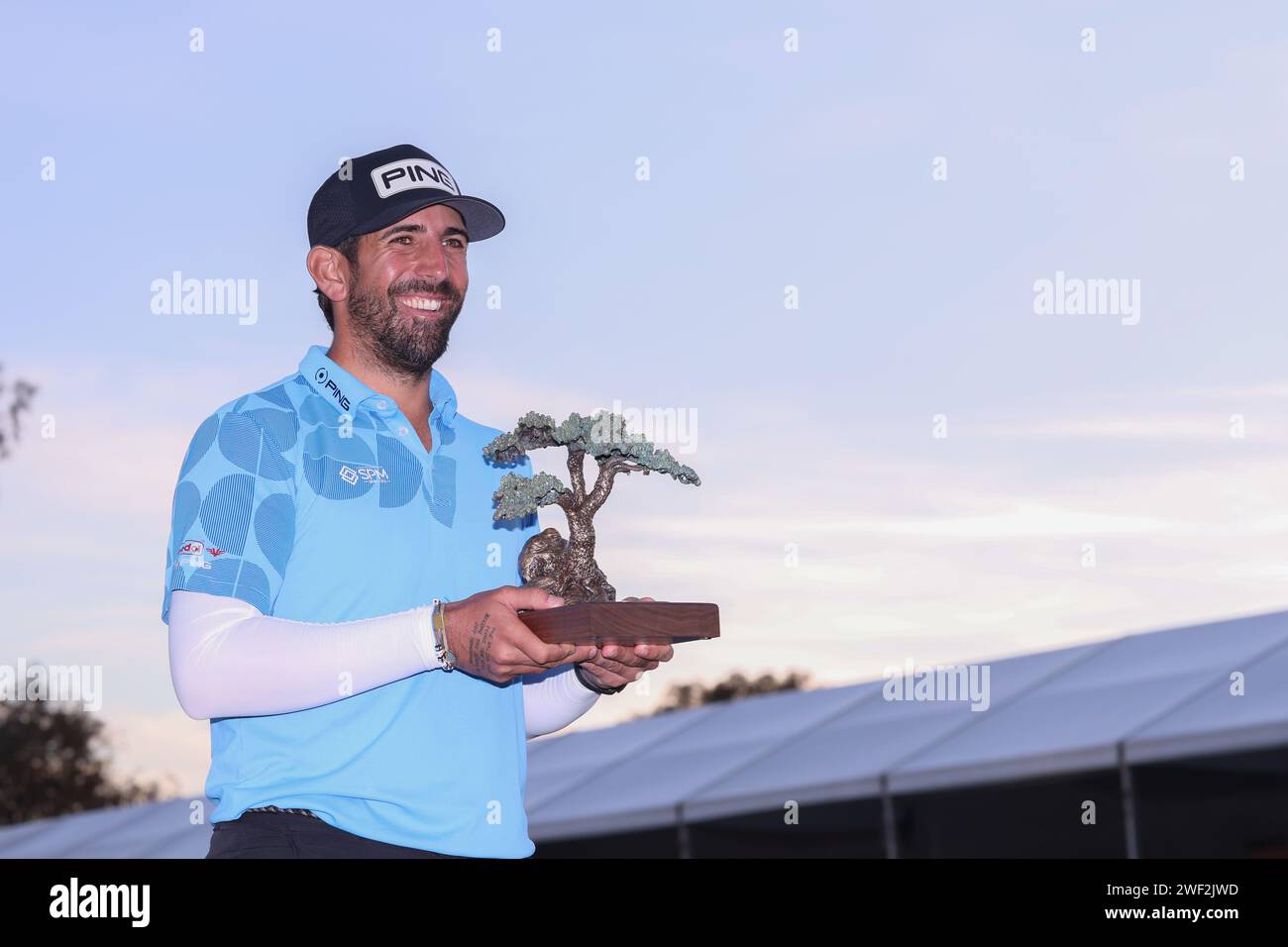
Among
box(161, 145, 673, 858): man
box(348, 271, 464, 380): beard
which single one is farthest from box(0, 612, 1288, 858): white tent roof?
box(348, 271, 464, 380): beard

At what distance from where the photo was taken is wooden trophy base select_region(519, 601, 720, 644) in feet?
12.8

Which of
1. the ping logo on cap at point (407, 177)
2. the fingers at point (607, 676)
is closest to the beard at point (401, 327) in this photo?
the ping logo on cap at point (407, 177)

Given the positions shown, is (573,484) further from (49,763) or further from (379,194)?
(49,763)

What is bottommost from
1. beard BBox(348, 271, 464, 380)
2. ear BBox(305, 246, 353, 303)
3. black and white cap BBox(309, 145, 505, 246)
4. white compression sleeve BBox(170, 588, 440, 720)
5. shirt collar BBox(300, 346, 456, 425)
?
white compression sleeve BBox(170, 588, 440, 720)

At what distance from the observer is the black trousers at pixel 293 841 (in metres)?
3.88

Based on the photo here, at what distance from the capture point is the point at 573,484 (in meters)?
4.71

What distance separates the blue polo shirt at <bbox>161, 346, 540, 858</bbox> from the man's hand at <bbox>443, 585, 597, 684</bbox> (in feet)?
0.98

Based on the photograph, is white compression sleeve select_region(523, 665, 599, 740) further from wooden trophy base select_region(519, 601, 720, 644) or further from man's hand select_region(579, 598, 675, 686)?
wooden trophy base select_region(519, 601, 720, 644)

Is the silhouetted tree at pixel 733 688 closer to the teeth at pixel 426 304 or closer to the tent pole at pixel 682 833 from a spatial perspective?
the tent pole at pixel 682 833

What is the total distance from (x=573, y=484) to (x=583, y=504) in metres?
0.07

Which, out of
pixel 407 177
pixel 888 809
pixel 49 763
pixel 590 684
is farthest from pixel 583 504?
pixel 49 763

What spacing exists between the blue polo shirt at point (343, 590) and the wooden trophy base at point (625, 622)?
0.37 meters

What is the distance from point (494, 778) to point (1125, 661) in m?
11.4
